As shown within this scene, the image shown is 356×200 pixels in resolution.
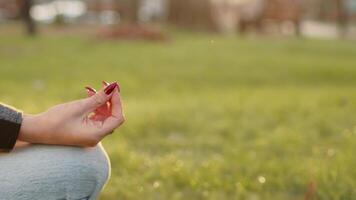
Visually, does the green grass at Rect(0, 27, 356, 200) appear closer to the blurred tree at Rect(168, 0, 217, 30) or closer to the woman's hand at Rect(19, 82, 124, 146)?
the woman's hand at Rect(19, 82, 124, 146)

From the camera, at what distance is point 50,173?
170cm

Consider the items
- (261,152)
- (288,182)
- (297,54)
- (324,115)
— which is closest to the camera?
(288,182)

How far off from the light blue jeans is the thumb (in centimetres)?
12

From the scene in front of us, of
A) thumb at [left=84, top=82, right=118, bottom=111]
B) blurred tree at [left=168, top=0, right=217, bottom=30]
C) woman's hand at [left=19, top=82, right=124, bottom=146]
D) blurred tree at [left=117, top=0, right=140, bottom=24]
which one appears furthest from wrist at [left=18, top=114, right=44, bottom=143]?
blurred tree at [left=168, top=0, right=217, bottom=30]

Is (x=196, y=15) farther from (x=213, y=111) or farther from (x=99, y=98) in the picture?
(x=99, y=98)

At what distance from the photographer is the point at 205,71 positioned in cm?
955

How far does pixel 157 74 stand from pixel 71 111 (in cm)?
744

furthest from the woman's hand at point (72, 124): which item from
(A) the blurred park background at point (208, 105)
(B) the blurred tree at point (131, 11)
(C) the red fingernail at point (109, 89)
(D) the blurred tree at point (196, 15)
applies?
(D) the blurred tree at point (196, 15)

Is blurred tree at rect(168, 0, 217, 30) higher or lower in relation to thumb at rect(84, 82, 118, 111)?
lower

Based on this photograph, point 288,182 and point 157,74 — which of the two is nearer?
point 288,182

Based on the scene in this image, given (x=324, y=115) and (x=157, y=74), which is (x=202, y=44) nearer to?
(x=157, y=74)

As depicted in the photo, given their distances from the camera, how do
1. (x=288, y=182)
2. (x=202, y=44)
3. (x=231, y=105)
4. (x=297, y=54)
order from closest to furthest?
(x=288, y=182)
(x=231, y=105)
(x=297, y=54)
(x=202, y=44)

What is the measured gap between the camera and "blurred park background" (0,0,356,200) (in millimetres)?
3607

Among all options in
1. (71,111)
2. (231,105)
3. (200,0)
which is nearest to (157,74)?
(231,105)
